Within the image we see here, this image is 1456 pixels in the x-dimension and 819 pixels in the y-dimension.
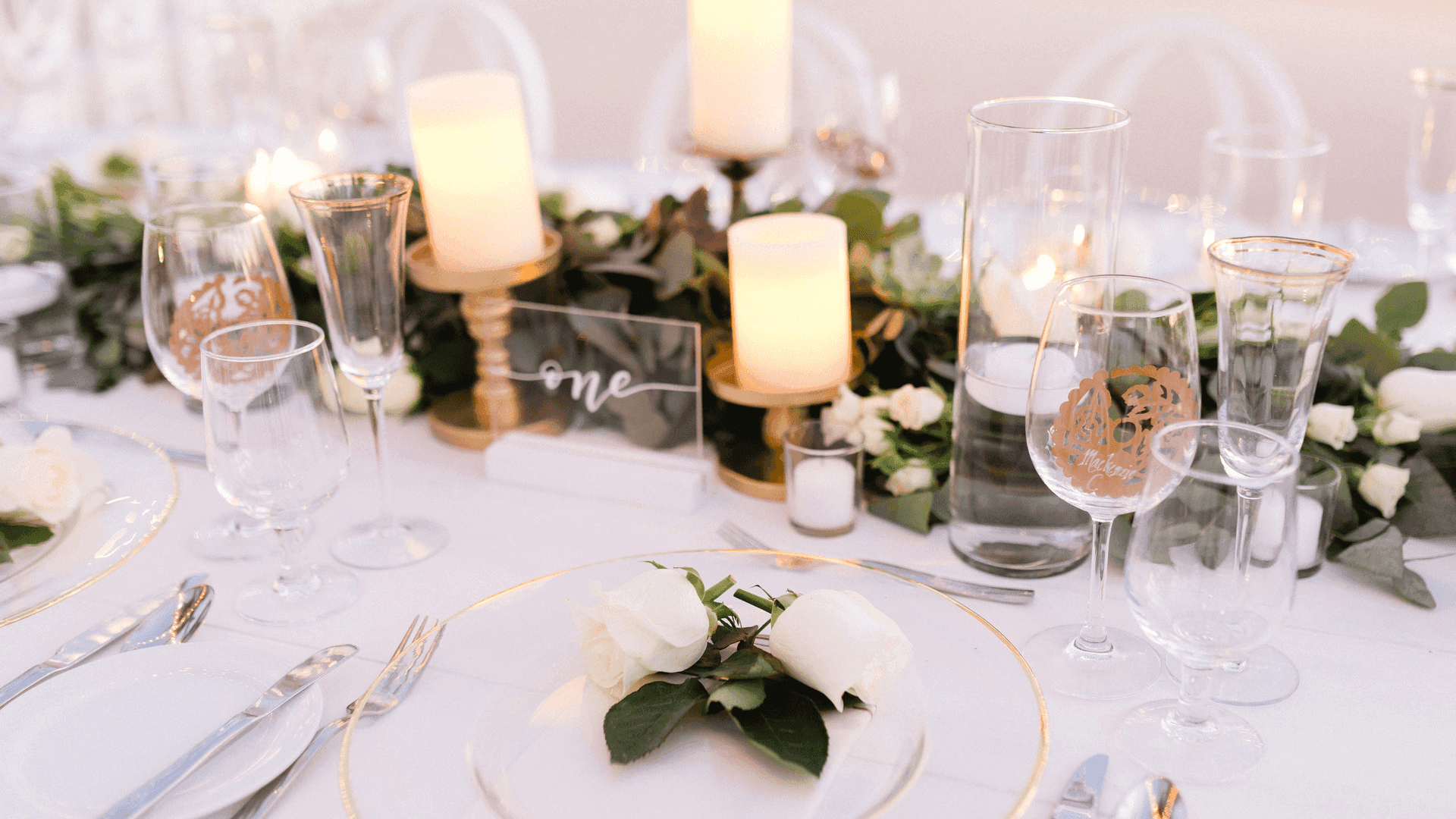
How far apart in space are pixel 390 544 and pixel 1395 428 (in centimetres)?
91

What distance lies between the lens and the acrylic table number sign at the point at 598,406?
114 cm

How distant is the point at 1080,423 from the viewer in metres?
0.81

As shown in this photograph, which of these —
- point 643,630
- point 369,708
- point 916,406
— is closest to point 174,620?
point 369,708

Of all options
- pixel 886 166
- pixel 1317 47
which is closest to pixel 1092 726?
pixel 886 166

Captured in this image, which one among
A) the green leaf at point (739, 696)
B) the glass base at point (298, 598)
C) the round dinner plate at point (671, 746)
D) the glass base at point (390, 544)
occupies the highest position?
the green leaf at point (739, 696)

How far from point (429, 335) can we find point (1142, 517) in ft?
2.91

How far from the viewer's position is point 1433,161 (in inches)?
55.5

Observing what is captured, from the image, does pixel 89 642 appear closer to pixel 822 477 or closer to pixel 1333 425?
pixel 822 477

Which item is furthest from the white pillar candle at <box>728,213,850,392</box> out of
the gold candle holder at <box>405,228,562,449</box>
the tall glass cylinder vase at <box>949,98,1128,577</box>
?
the gold candle holder at <box>405,228,562,449</box>

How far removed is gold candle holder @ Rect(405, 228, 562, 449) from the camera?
1183 mm

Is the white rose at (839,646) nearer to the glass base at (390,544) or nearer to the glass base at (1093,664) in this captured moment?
the glass base at (1093,664)

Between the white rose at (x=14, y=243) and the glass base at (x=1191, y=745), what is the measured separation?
4.37 feet

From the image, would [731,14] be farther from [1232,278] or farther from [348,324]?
[1232,278]

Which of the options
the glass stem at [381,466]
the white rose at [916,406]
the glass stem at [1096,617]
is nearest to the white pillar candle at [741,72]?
the white rose at [916,406]
